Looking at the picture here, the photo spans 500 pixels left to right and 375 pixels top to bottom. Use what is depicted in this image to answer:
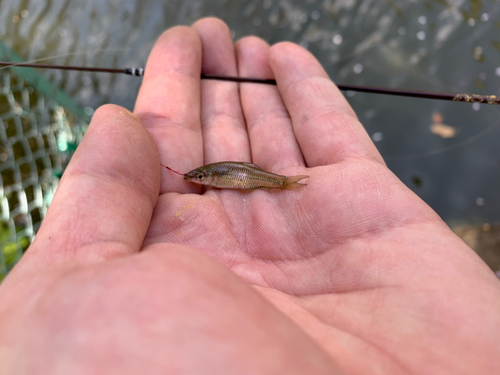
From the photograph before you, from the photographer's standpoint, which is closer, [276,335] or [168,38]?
[276,335]

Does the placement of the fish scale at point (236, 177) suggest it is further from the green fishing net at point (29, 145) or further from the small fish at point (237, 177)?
the green fishing net at point (29, 145)

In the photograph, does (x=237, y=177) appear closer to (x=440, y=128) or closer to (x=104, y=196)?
(x=104, y=196)

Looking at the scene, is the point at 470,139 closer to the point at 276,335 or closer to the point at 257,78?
the point at 257,78

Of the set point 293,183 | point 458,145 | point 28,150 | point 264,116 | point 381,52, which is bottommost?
point 458,145

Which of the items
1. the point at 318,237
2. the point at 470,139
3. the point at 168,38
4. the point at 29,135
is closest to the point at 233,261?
the point at 318,237

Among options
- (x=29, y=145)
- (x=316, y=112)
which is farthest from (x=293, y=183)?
(x=29, y=145)

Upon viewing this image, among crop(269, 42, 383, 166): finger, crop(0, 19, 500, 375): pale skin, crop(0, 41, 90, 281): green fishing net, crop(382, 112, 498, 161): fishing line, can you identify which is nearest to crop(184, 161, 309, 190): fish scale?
crop(0, 19, 500, 375): pale skin
